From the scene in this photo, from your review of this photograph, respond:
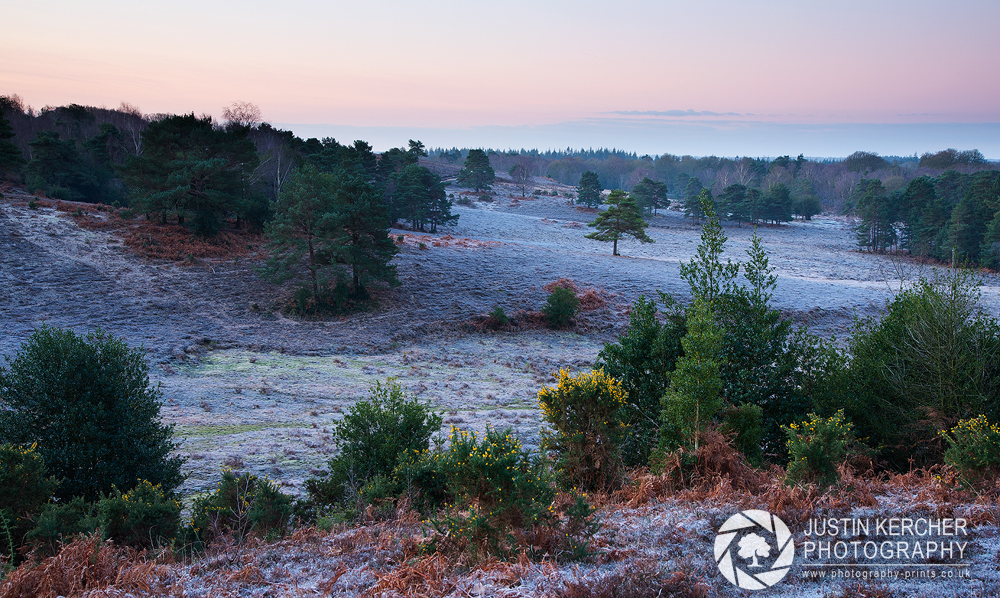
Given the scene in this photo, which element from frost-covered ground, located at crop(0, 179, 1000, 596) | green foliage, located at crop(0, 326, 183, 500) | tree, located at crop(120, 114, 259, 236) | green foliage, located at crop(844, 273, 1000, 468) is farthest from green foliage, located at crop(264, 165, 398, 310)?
green foliage, located at crop(844, 273, 1000, 468)

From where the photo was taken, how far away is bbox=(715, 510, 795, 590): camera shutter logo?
214 inches

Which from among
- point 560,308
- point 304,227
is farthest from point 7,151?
point 560,308

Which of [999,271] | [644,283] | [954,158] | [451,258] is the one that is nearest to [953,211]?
[999,271]

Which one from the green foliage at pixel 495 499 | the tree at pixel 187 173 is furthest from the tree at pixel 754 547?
the tree at pixel 187 173

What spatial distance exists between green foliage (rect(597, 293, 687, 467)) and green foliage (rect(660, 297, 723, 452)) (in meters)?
1.85

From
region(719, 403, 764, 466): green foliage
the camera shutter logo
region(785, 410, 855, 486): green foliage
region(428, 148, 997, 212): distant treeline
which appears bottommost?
region(719, 403, 764, 466): green foliage

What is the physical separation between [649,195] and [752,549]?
96.0 metres

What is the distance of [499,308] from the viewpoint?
32.3 m

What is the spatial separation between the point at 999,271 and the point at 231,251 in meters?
71.6

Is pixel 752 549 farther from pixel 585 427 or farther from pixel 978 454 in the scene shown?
pixel 978 454

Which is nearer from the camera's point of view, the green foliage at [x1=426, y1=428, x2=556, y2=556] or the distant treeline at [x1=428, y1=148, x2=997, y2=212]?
the green foliage at [x1=426, y1=428, x2=556, y2=556]

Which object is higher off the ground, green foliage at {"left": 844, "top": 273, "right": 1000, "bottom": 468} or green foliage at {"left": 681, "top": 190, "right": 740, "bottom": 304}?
green foliage at {"left": 681, "top": 190, "right": 740, "bottom": 304}

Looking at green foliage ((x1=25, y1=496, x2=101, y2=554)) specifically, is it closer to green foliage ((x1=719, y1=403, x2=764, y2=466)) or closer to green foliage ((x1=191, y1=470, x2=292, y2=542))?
green foliage ((x1=191, y1=470, x2=292, y2=542))

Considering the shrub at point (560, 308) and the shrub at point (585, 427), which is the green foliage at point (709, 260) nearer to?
the shrub at point (585, 427)
